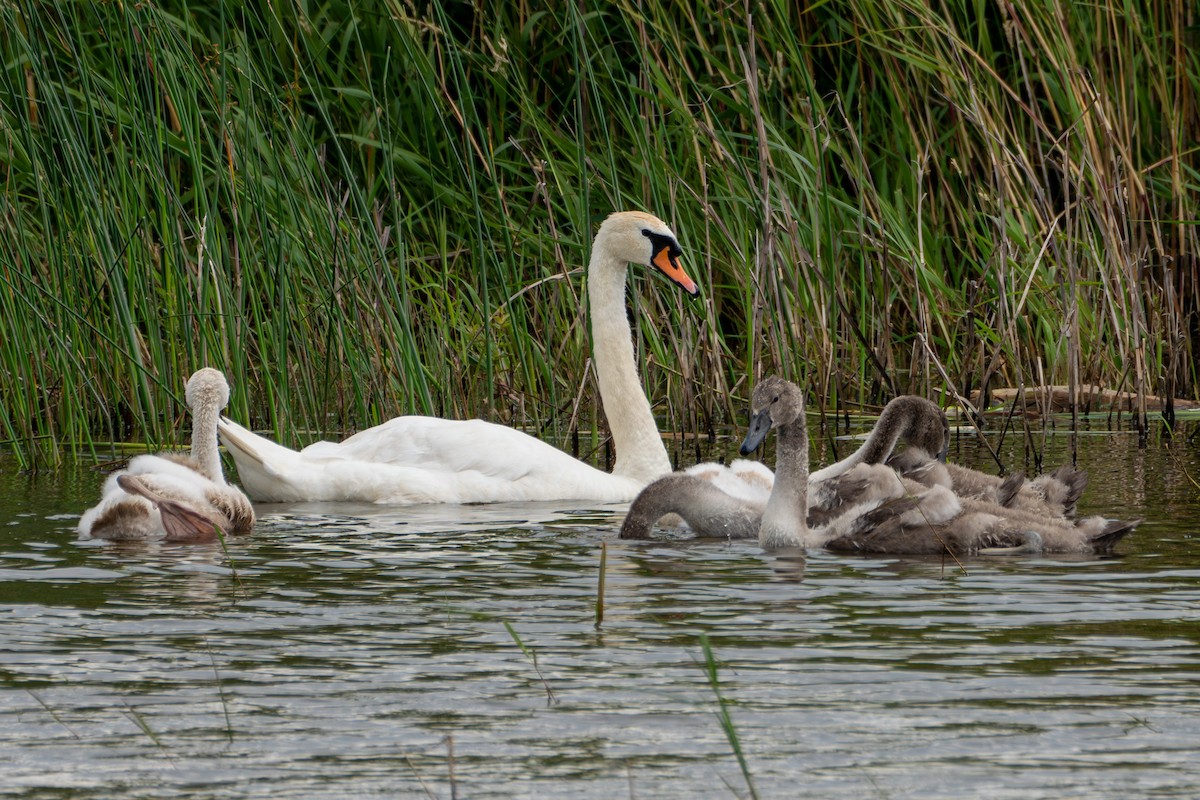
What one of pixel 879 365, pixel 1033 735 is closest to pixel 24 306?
pixel 879 365

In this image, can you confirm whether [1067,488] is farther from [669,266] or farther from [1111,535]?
[669,266]

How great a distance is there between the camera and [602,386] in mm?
9016

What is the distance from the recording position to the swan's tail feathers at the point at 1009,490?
21.9 ft

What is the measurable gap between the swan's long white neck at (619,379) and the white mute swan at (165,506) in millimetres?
2104

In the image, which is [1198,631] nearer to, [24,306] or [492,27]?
[24,306]

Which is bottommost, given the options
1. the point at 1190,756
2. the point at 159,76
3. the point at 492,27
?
the point at 1190,756

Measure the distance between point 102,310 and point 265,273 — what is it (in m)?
1.21

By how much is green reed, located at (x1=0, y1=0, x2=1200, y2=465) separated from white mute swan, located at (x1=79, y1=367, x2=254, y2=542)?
1079 millimetres

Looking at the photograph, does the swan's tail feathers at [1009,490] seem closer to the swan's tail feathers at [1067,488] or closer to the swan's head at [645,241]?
the swan's tail feathers at [1067,488]

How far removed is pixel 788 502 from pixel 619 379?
2.36 meters

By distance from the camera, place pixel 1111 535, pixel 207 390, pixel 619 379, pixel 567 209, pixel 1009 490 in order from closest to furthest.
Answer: pixel 1111 535, pixel 1009 490, pixel 207 390, pixel 619 379, pixel 567 209

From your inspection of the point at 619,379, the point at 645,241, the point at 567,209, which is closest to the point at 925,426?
the point at 619,379

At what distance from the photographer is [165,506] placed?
6832 mm

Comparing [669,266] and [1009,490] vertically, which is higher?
[669,266]
